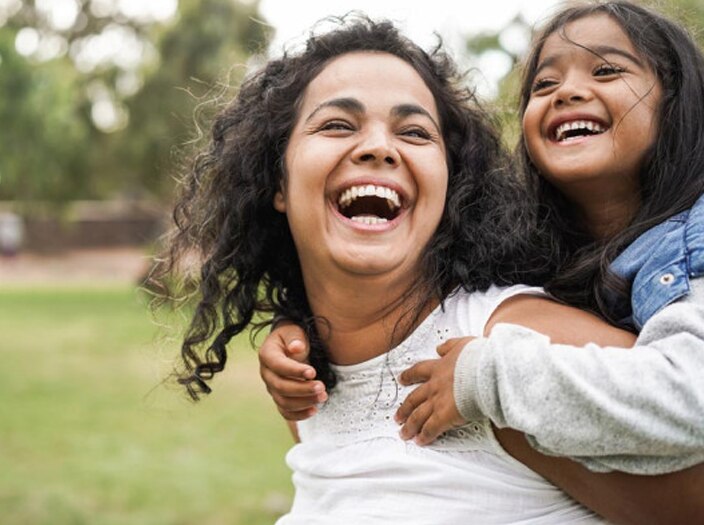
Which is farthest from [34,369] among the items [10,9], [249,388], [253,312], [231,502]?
[10,9]

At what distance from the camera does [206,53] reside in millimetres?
19750

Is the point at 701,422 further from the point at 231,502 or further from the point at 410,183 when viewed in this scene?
the point at 231,502

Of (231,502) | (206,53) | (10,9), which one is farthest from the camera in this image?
(10,9)

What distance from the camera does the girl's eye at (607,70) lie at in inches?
76.7

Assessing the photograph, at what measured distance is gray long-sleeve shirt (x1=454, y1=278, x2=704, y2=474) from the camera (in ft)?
4.68

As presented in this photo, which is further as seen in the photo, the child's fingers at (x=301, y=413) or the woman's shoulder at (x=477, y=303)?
the child's fingers at (x=301, y=413)

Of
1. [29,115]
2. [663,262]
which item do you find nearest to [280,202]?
[663,262]

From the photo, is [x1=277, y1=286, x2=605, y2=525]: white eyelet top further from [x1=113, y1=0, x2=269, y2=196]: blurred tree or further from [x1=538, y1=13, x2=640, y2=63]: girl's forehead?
[x1=113, y1=0, x2=269, y2=196]: blurred tree

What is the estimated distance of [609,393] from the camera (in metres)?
1.44

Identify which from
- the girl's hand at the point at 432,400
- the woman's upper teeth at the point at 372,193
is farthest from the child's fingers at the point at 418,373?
the woman's upper teeth at the point at 372,193

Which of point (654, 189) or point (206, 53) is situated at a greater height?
→ point (206, 53)

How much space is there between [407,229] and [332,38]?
1.55ft

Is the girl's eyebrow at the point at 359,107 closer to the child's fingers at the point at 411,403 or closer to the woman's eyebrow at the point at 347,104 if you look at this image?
the woman's eyebrow at the point at 347,104

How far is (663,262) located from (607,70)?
18.8 inches
